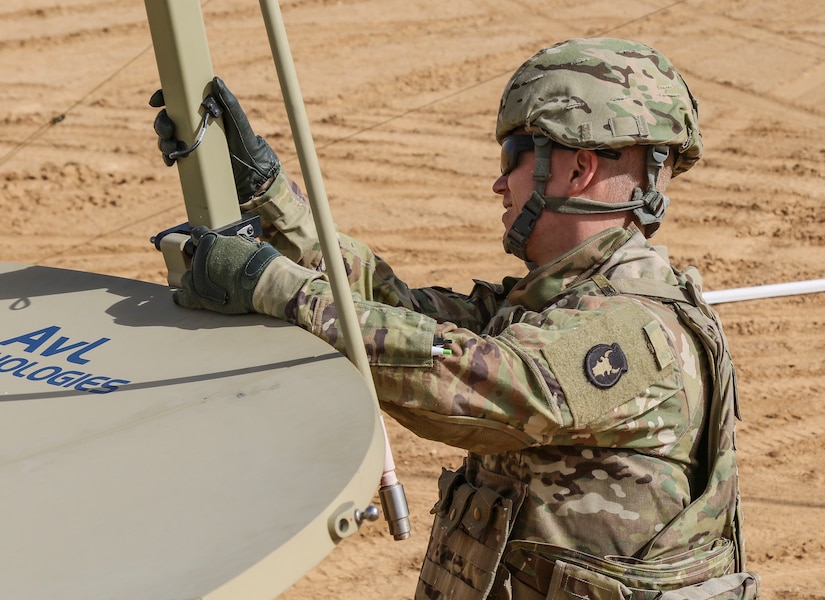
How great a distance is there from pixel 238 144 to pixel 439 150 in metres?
Answer: 6.88

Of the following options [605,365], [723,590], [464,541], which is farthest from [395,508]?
[723,590]

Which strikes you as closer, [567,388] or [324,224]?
[324,224]

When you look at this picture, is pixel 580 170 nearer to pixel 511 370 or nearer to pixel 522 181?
pixel 522 181

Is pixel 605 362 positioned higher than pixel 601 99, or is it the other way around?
pixel 601 99

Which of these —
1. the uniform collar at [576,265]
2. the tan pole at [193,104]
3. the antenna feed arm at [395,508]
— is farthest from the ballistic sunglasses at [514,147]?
the antenna feed arm at [395,508]

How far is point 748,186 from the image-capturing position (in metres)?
9.74

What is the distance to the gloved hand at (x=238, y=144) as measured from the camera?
9.85 ft

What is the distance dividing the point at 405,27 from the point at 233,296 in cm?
919

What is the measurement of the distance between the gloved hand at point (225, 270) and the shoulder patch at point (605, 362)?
76cm

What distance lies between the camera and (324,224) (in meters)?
2.53

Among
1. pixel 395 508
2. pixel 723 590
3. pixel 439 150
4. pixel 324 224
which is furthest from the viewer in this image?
pixel 439 150

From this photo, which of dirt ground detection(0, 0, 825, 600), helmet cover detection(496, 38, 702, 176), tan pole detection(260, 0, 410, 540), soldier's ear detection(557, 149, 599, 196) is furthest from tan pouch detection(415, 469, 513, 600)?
dirt ground detection(0, 0, 825, 600)

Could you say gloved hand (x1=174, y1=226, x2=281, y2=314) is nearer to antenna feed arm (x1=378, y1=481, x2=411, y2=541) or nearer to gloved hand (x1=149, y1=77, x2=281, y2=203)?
gloved hand (x1=149, y1=77, x2=281, y2=203)

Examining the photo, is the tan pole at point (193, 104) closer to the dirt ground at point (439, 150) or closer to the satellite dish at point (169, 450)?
the satellite dish at point (169, 450)
